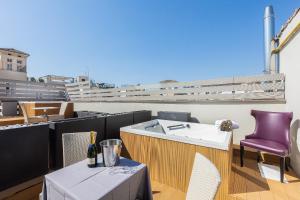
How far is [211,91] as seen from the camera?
3305mm

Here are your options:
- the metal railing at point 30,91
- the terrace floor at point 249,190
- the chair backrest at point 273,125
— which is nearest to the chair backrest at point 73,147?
the terrace floor at point 249,190

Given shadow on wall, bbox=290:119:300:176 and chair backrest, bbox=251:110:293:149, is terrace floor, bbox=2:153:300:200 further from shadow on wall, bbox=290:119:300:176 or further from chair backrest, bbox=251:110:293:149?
chair backrest, bbox=251:110:293:149

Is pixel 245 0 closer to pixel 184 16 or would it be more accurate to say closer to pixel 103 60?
pixel 184 16

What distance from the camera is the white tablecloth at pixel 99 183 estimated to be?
0.87m

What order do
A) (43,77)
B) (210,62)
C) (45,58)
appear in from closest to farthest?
(210,62) < (45,58) < (43,77)

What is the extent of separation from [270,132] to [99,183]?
9.09 ft

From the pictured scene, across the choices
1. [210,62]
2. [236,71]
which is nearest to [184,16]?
[210,62]

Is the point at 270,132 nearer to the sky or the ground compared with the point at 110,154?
nearer to the ground

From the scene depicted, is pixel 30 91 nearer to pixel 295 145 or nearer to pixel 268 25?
pixel 295 145

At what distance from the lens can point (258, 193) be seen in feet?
6.03

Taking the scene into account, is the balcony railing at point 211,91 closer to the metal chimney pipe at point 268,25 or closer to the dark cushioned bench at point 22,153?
the metal chimney pipe at point 268,25

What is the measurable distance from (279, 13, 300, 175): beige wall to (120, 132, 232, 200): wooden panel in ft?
4.04

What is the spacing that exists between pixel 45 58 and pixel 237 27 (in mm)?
9437

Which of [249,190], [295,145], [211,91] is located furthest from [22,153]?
[295,145]
